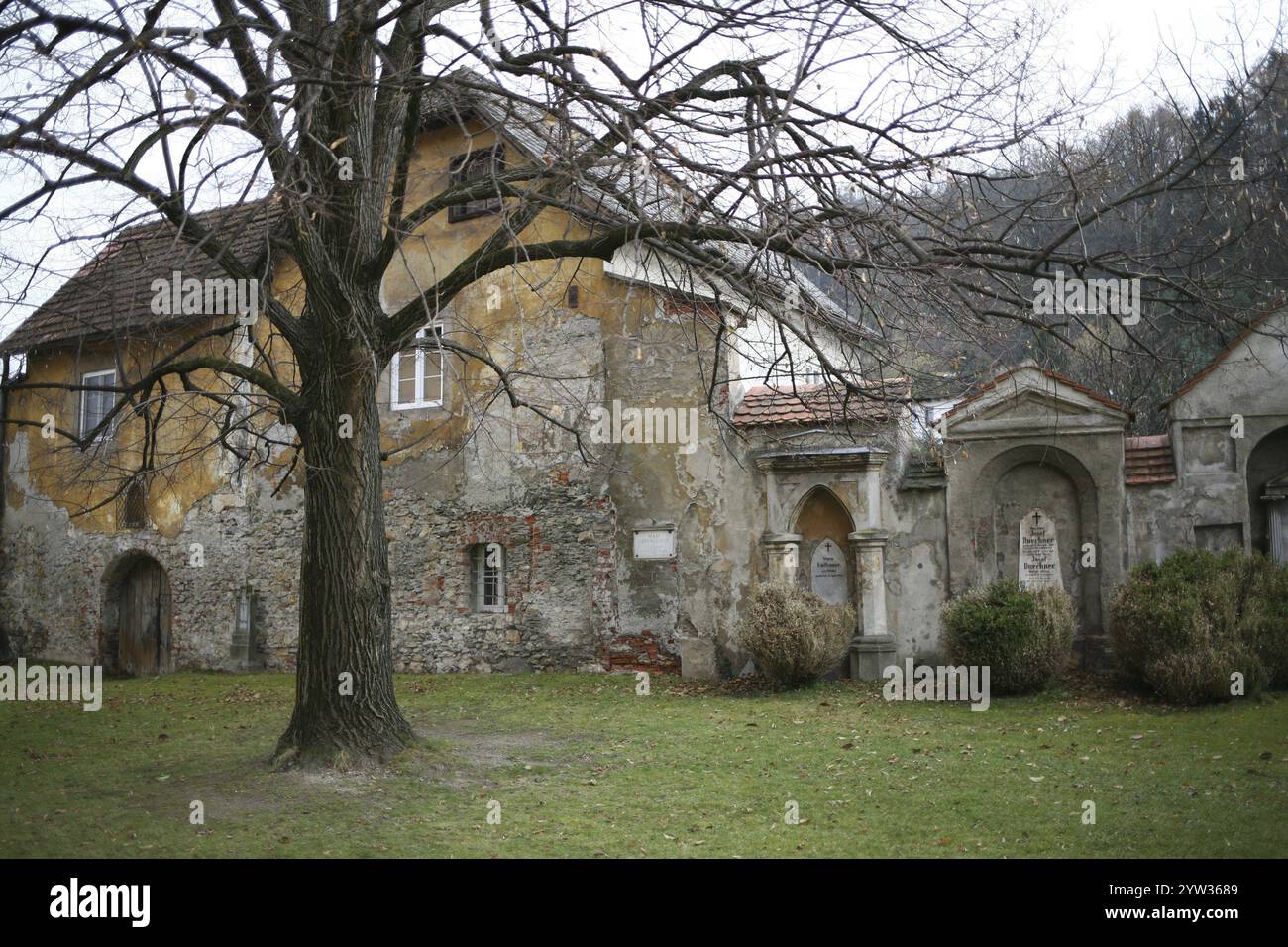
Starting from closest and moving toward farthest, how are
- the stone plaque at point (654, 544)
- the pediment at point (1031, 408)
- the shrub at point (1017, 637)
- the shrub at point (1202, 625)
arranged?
the shrub at point (1202, 625)
the shrub at point (1017, 637)
the pediment at point (1031, 408)
the stone plaque at point (654, 544)

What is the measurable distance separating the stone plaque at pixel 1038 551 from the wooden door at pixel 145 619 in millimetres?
14877

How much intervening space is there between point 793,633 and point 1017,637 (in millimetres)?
2640

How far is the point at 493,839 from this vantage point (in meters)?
7.25

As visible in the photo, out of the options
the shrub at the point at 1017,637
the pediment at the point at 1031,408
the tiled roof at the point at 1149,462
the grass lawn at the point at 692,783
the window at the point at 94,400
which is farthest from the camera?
the window at the point at 94,400

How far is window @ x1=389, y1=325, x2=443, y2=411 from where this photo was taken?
57.6 feet

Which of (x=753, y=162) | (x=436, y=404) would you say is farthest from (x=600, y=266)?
(x=753, y=162)

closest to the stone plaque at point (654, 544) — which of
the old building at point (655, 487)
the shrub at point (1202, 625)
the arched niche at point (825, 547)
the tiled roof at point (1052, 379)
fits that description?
the old building at point (655, 487)

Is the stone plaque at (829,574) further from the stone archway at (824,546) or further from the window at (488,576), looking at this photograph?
the window at (488,576)

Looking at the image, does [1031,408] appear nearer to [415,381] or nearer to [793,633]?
[793,633]

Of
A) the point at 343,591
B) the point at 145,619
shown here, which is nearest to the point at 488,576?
the point at 145,619

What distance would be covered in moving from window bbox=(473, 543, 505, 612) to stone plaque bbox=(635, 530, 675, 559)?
93.0 inches

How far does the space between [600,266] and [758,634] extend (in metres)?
6.02

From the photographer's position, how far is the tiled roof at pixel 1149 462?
46.0 ft

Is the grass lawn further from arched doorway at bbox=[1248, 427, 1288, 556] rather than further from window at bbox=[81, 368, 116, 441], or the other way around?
window at bbox=[81, 368, 116, 441]
